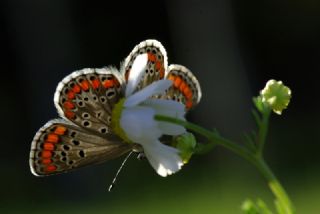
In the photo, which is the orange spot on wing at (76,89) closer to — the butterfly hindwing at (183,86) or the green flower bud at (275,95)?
the butterfly hindwing at (183,86)

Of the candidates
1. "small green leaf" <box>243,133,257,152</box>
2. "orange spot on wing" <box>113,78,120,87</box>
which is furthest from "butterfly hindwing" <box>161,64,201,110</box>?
"small green leaf" <box>243,133,257,152</box>

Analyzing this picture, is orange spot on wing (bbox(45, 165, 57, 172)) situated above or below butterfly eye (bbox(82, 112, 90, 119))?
below

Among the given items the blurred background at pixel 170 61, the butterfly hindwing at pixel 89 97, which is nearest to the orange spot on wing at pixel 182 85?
the butterfly hindwing at pixel 89 97

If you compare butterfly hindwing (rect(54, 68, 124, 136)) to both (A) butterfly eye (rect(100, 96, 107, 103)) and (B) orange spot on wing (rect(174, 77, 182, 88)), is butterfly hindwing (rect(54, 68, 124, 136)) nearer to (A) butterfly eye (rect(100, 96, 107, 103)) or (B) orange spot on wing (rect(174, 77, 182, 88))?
(A) butterfly eye (rect(100, 96, 107, 103))

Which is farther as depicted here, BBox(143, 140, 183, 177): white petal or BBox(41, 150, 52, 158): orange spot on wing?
BBox(41, 150, 52, 158): orange spot on wing

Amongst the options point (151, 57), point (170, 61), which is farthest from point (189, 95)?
point (170, 61)

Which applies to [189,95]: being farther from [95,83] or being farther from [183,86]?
[95,83]

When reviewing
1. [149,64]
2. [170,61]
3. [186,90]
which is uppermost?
[149,64]
